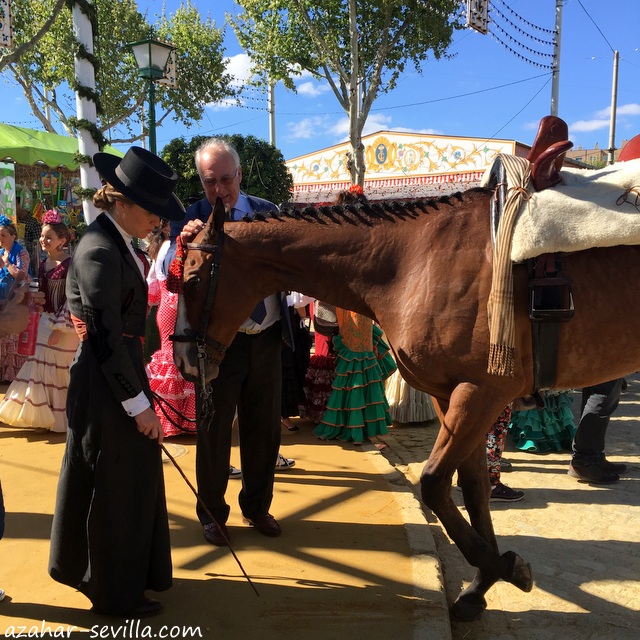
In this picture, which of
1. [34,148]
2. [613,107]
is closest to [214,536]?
[34,148]

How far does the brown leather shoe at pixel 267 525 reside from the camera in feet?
10.8

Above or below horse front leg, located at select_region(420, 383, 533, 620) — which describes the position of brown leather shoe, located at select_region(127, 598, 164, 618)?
below

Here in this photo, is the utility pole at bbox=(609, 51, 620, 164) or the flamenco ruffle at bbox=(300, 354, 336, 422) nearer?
the flamenco ruffle at bbox=(300, 354, 336, 422)

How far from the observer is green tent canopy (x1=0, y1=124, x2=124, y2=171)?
34.4 feet

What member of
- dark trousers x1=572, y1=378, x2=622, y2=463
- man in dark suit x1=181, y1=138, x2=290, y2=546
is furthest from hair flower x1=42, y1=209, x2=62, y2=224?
dark trousers x1=572, y1=378, x2=622, y2=463

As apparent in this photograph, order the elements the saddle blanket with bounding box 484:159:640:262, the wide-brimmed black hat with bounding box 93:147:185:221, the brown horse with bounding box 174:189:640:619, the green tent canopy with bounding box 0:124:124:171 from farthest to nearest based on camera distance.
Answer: the green tent canopy with bounding box 0:124:124:171 → the wide-brimmed black hat with bounding box 93:147:185:221 → the brown horse with bounding box 174:189:640:619 → the saddle blanket with bounding box 484:159:640:262

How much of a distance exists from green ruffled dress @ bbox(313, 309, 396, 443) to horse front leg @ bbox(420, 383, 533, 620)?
8.35 feet

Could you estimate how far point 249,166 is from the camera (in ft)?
33.2

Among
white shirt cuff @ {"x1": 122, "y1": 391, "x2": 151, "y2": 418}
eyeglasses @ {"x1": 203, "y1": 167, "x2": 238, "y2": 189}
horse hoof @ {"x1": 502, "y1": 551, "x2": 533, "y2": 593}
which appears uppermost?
eyeglasses @ {"x1": 203, "y1": 167, "x2": 238, "y2": 189}

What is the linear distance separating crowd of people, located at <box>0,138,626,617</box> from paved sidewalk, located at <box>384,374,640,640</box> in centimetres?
24

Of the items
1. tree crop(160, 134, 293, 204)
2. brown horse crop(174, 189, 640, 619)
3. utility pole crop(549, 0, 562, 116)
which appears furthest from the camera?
utility pole crop(549, 0, 562, 116)

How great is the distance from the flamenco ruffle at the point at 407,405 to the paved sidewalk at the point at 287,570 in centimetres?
150

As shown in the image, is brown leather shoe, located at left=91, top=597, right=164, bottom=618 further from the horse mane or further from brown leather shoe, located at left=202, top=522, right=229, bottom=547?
the horse mane

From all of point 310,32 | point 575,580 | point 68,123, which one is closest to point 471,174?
point 310,32
